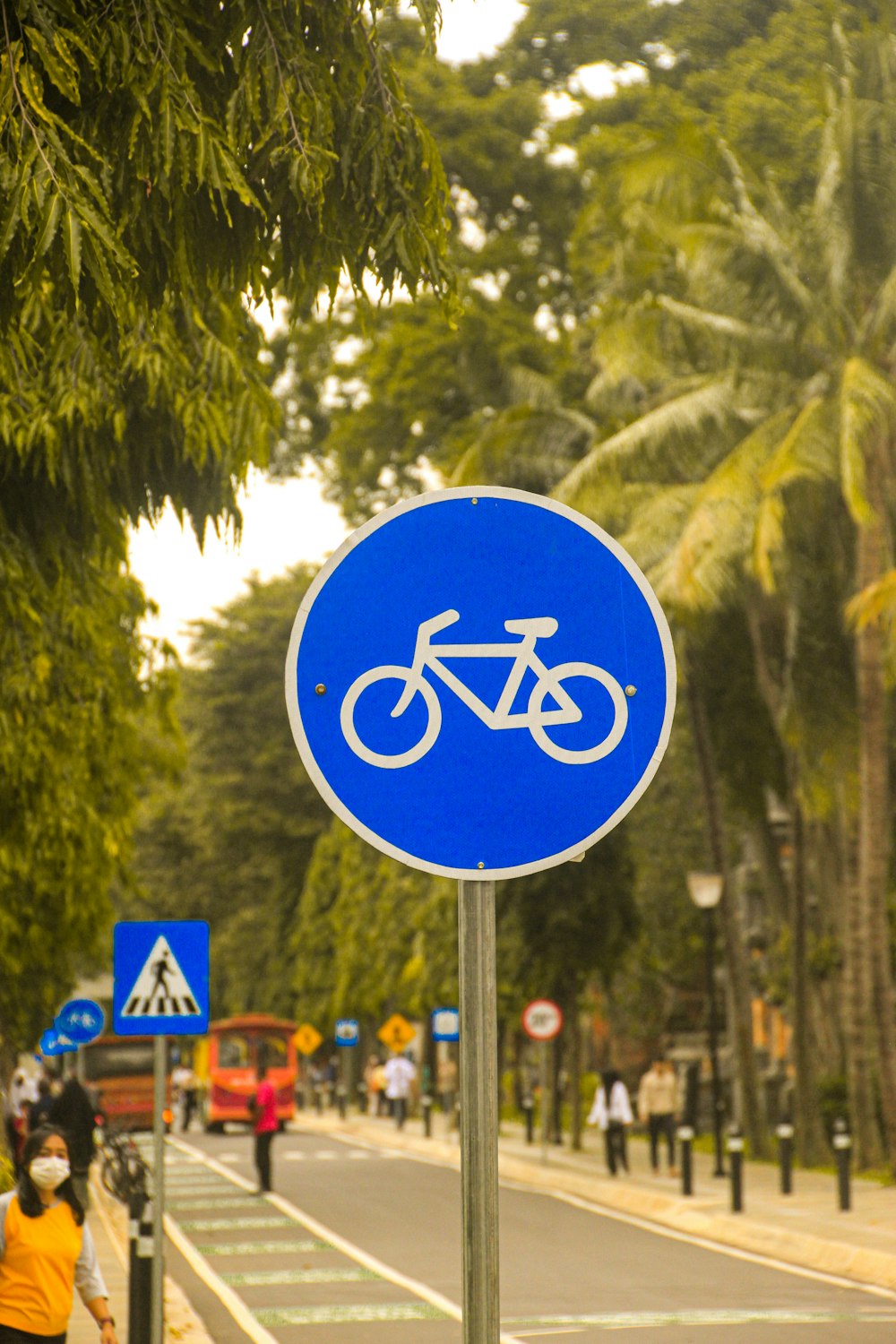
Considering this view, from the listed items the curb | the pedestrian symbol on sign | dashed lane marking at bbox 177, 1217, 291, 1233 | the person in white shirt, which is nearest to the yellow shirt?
the pedestrian symbol on sign

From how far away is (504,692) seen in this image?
10.5 ft

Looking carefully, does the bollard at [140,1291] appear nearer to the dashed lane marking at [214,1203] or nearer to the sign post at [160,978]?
the sign post at [160,978]

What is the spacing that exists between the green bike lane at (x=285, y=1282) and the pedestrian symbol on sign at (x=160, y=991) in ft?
8.57

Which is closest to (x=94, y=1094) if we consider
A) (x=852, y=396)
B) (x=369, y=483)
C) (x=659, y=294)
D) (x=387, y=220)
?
(x=369, y=483)

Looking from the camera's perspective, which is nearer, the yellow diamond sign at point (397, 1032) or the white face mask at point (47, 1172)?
the white face mask at point (47, 1172)

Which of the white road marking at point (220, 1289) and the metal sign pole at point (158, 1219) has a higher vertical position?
the metal sign pole at point (158, 1219)

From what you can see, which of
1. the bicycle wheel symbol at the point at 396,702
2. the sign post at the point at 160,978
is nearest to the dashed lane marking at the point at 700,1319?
the sign post at the point at 160,978

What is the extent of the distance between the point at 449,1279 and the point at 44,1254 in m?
9.45

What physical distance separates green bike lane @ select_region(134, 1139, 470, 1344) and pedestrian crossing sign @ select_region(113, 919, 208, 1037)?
8.53ft

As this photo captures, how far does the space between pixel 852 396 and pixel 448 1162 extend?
16734 mm

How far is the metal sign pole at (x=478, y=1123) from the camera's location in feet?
9.68

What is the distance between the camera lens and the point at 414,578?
328cm

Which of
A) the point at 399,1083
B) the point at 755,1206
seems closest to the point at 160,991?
the point at 755,1206

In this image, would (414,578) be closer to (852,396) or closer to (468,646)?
(468,646)
